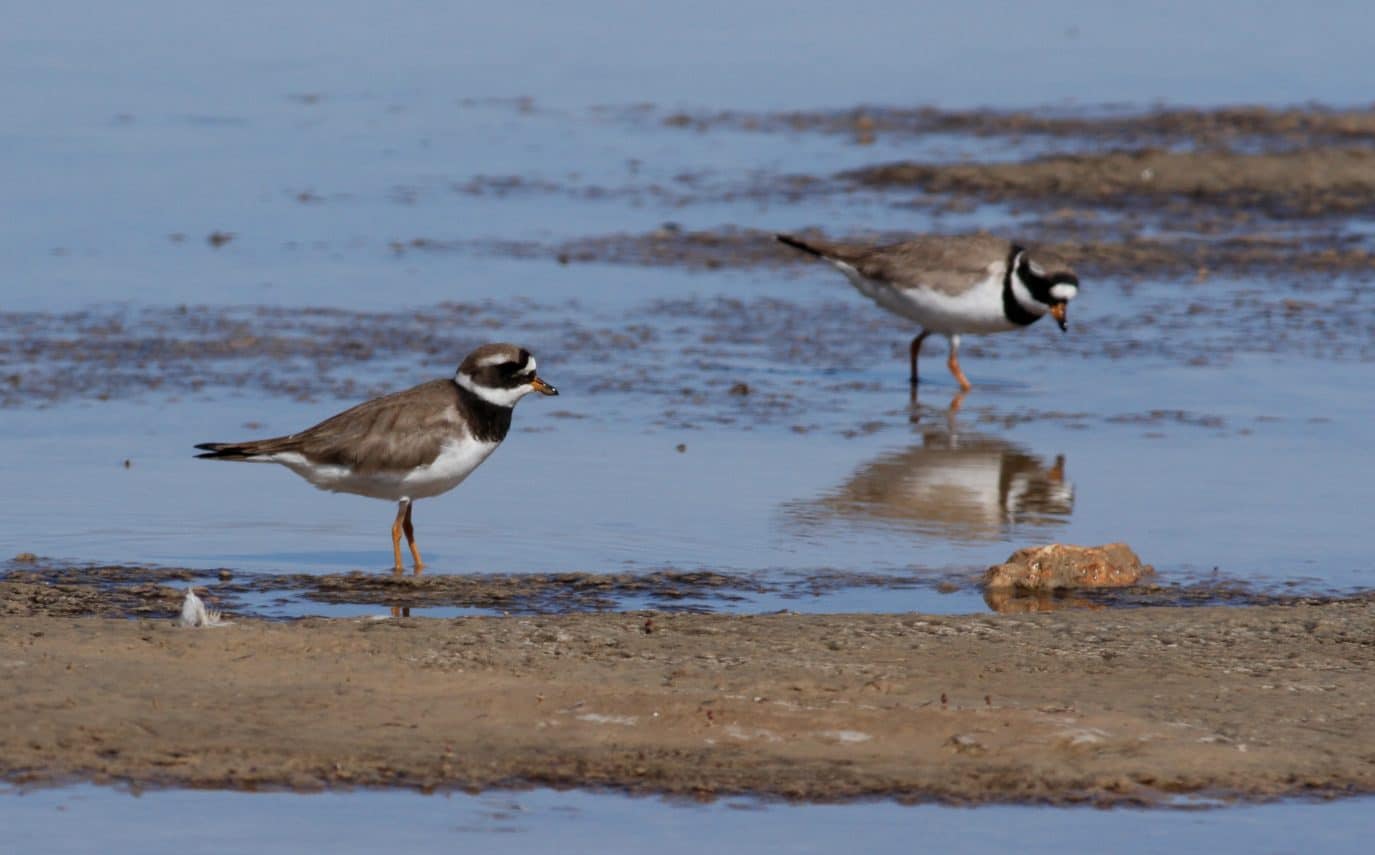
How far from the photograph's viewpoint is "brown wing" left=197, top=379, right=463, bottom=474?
984 centimetres

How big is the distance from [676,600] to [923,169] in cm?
1296

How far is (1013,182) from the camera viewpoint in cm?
2128

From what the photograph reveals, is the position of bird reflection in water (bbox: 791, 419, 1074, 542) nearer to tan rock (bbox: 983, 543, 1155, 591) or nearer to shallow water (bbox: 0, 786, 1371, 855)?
tan rock (bbox: 983, 543, 1155, 591)

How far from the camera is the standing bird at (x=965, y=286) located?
14.5 m

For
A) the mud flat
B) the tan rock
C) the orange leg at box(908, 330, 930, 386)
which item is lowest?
the mud flat

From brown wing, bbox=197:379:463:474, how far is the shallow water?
3.29m

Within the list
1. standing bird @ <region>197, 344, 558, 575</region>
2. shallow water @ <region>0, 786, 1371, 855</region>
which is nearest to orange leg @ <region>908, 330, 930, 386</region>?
standing bird @ <region>197, 344, 558, 575</region>

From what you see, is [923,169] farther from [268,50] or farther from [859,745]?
[859,745]

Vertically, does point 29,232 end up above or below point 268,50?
below

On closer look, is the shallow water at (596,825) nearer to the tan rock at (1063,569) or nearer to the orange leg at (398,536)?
the tan rock at (1063,569)

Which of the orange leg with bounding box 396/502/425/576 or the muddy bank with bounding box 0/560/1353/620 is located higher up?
the orange leg with bounding box 396/502/425/576

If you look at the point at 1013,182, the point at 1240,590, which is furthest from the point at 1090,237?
the point at 1240,590

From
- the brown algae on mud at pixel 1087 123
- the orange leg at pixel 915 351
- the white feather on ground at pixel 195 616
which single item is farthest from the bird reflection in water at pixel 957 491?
the brown algae on mud at pixel 1087 123

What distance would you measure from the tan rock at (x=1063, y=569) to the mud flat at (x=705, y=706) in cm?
88
